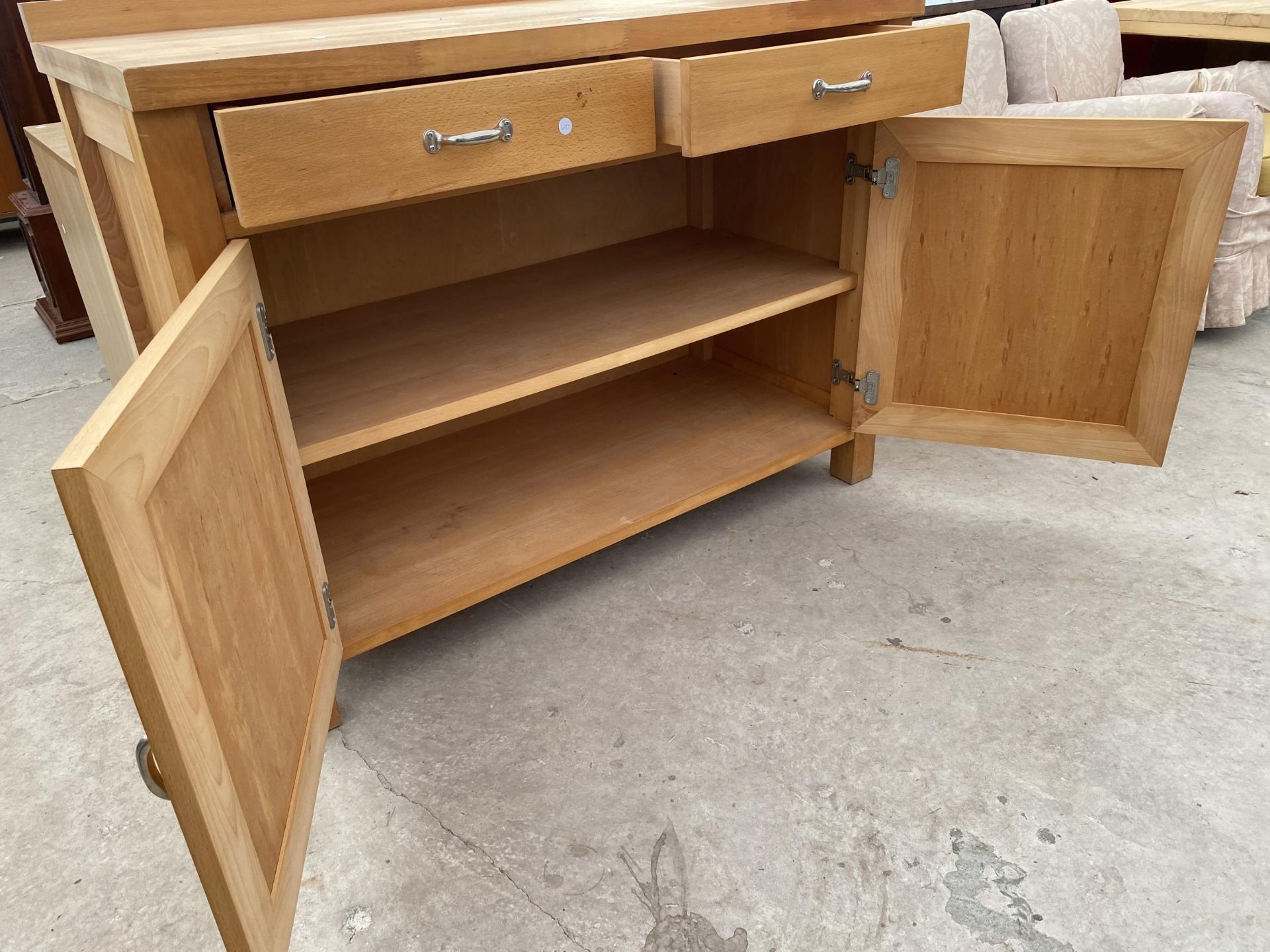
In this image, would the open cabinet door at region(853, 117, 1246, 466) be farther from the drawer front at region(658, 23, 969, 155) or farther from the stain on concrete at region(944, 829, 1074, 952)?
the stain on concrete at region(944, 829, 1074, 952)

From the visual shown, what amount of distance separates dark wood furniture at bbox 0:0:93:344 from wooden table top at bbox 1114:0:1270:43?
3193 millimetres

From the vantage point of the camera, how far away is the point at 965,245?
1.37m

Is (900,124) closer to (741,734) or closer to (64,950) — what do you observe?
(741,734)

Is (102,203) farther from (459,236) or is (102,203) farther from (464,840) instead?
(464,840)

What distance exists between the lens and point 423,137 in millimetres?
909

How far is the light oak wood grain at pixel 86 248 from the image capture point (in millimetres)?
1192

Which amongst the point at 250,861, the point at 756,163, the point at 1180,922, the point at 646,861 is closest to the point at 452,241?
the point at 756,163

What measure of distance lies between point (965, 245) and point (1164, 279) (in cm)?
27

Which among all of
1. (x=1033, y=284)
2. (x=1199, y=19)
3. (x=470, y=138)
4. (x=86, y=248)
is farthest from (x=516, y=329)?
(x=1199, y=19)

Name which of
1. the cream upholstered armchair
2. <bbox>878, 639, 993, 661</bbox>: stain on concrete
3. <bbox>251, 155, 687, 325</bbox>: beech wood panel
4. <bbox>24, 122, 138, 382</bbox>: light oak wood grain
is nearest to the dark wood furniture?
<bbox>24, 122, 138, 382</bbox>: light oak wood grain

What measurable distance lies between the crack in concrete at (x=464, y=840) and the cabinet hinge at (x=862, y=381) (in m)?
0.93

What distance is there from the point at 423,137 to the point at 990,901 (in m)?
0.95

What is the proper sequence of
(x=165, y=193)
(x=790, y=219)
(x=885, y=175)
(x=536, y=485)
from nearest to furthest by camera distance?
→ (x=165, y=193), (x=885, y=175), (x=536, y=485), (x=790, y=219)

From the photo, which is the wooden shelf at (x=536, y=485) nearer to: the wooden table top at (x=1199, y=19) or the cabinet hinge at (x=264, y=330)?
the cabinet hinge at (x=264, y=330)
